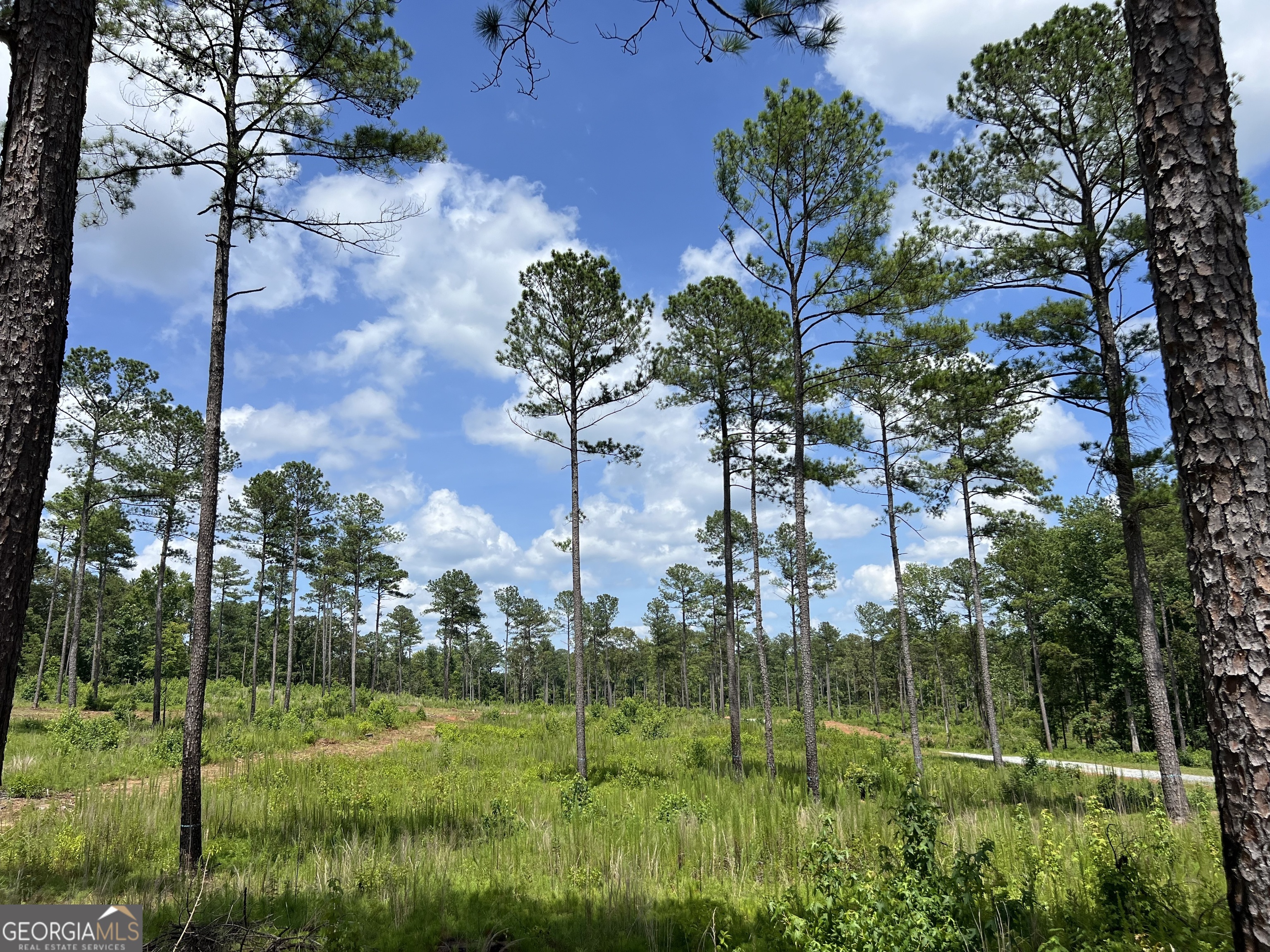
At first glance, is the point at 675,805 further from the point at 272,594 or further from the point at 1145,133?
the point at 272,594

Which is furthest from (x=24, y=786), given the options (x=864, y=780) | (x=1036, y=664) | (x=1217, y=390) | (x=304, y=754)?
(x=1036, y=664)

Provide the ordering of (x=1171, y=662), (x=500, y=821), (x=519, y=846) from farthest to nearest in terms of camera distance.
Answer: (x=1171, y=662) → (x=500, y=821) → (x=519, y=846)

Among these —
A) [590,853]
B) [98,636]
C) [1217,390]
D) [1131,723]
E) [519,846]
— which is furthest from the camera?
[98,636]

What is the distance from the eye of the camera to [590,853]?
7.34 metres

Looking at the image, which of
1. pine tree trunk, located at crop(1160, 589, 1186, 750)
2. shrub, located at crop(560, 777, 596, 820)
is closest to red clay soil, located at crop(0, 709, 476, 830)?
shrub, located at crop(560, 777, 596, 820)

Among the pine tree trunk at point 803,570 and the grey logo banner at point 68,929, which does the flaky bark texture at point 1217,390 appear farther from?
the pine tree trunk at point 803,570

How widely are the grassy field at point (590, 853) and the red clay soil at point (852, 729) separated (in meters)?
16.0

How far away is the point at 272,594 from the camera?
40.8 metres

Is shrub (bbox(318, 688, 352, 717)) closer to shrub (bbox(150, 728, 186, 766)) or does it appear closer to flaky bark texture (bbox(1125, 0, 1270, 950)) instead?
shrub (bbox(150, 728, 186, 766))

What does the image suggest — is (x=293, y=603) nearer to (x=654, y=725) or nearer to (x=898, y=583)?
(x=654, y=725)

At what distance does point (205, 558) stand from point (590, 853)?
5.93 m

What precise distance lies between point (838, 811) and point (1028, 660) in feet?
124

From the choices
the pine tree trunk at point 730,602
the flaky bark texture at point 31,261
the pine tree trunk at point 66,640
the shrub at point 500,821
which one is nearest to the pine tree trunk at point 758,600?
the pine tree trunk at point 730,602

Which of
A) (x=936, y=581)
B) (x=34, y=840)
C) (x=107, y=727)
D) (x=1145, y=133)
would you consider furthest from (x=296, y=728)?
(x=936, y=581)
